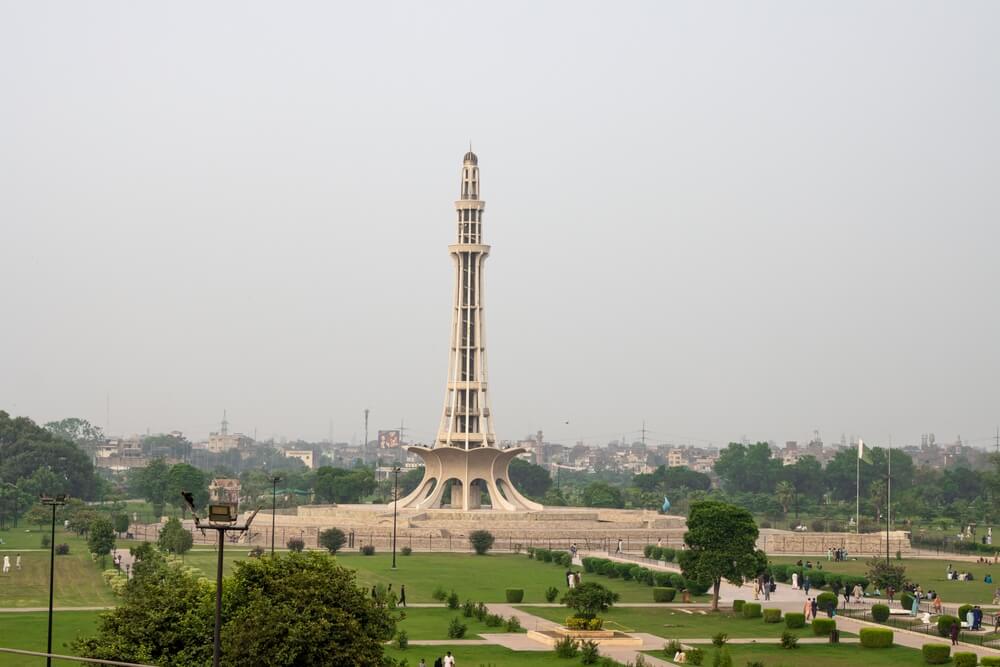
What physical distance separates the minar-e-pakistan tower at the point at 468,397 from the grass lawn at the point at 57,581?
2802cm

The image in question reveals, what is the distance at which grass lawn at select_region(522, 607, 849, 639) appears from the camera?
42.8 m

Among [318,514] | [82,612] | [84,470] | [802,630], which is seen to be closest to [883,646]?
[802,630]

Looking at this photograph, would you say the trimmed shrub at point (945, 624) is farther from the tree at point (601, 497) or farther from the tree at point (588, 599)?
the tree at point (601, 497)

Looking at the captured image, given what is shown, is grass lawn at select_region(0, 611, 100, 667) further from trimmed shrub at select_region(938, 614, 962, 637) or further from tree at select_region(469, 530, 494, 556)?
tree at select_region(469, 530, 494, 556)

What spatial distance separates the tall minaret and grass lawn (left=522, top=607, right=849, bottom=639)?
4500 cm

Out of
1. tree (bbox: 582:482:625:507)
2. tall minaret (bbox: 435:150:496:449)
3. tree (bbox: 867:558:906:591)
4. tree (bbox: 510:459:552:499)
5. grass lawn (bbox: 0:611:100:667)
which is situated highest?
tall minaret (bbox: 435:150:496:449)

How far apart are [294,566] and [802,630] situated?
63.0ft

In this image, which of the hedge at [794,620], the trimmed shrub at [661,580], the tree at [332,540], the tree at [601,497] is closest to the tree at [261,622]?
the hedge at [794,620]

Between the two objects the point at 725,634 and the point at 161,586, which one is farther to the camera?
the point at 725,634

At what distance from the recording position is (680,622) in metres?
45.2

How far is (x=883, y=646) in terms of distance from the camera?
4000cm

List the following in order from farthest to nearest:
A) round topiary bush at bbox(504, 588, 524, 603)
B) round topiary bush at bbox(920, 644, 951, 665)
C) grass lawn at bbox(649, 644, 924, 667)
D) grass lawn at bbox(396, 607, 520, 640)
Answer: round topiary bush at bbox(504, 588, 524, 603) < grass lawn at bbox(396, 607, 520, 640) < grass lawn at bbox(649, 644, 924, 667) < round topiary bush at bbox(920, 644, 951, 665)

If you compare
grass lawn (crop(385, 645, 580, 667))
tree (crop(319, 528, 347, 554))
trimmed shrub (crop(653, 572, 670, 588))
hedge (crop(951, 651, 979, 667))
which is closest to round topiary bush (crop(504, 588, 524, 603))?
trimmed shrub (crop(653, 572, 670, 588))

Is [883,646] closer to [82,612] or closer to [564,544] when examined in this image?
[82,612]
